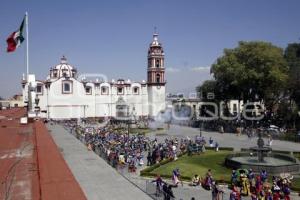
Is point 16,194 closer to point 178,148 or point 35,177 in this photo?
point 35,177

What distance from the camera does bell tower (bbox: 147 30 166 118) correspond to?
69088mm

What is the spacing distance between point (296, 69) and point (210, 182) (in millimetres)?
33159

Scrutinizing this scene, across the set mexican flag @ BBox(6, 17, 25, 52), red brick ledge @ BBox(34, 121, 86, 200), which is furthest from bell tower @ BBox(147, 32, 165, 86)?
red brick ledge @ BBox(34, 121, 86, 200)

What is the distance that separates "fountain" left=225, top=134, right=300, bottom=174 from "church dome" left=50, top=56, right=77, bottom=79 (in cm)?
5011

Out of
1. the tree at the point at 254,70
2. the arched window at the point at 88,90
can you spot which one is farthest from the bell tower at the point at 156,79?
the tree at the point at 254,70

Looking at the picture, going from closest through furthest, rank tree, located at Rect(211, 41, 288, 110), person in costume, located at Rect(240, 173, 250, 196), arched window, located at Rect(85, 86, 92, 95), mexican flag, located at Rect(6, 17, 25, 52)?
person in costume, located at Rect(240, 173, 250, 196), mexican flag, located at Rect(6, 17, 25, 52), tree, located at Rect(211, 41, 288, 110), arched window, located at Rect(85, 86, 92, 95)

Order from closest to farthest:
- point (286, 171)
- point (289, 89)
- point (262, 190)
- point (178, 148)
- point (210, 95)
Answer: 1. point (262, 190)
2. point (286, 171)
3. point (178, 148)
4. point (289, 89)
5. point (210, 95)

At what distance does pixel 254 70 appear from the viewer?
4575 centimetres

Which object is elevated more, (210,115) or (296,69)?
(296,69)

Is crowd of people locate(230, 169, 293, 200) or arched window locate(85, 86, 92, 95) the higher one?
arched window locate(85, 86, 92, 95)

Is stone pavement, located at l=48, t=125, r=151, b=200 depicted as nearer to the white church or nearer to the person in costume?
the person in costume

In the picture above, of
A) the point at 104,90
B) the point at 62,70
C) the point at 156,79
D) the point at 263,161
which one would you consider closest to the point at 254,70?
the point at 263,161

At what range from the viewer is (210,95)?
56.2 metres

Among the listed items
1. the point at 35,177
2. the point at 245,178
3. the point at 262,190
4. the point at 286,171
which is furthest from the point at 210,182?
the point at 35,177
